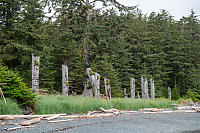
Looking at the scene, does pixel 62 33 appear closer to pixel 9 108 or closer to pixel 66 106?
pixel 66 106

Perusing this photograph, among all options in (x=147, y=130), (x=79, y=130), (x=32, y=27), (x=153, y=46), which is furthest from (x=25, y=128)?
(x=153, y=46)

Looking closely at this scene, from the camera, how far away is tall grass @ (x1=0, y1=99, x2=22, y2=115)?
263 inches

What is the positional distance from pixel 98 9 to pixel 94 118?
10.3 meters

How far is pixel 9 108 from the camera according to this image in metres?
6.80

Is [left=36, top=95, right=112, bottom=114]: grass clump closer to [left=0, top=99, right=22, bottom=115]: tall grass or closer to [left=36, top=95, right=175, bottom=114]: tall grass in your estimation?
[left=36, top=95, right=175, bottom=114]: tall grass

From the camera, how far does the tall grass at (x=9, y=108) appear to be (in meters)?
6.69

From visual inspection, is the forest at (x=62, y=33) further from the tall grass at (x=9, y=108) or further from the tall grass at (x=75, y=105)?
the tall grass at (x=9, y=108)

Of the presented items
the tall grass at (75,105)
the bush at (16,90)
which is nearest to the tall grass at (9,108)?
the bush at (16,90)

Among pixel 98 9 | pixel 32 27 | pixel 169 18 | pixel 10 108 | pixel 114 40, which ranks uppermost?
pixel 169 18

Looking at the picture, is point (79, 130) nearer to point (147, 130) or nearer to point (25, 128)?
point (25, 128)

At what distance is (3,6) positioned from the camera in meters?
15.9

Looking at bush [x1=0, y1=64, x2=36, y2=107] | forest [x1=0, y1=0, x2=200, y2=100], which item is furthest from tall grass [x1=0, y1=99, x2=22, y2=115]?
forest [x1=0, y1=0, x2=200, y2=100]

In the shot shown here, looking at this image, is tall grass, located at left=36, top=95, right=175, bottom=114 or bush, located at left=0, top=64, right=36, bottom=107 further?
tall grass, located at left=36, top=95, right=175, bottom=114

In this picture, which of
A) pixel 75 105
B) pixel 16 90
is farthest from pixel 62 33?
pixel 16 90
